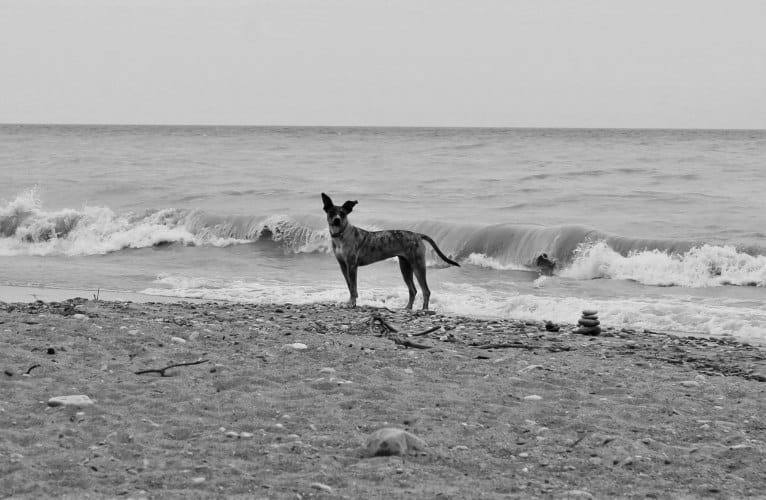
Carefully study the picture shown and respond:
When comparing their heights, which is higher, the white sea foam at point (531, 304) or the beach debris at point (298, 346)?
the beach debris at point (298, 346)

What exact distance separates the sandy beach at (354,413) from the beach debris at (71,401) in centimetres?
5

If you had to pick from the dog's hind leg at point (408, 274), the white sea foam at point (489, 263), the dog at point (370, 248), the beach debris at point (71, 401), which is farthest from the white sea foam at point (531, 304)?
the beach debris at point (71, 401)

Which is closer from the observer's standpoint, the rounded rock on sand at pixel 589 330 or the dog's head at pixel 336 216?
the rounded rock on sand at pixel 589 330

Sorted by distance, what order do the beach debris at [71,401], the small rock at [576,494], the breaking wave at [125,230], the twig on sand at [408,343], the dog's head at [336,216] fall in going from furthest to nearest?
the breaking wave at [125,230] < the dog's head at [336,216] < the twig on sand at [408,343] < the beach debris at [71,401] < the small rock at [576,494]

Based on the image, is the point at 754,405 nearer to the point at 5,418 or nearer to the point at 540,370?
the point at 540,370

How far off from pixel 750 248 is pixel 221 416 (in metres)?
14.2

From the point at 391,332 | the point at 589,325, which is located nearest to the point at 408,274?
Answer: the point at 589,325

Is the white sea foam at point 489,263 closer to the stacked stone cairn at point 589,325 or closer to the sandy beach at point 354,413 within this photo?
the stacked stone cairn at point 589,325

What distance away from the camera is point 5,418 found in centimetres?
529

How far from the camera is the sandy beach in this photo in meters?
4.49

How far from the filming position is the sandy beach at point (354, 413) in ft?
14.7

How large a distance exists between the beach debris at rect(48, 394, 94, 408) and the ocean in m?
7.14

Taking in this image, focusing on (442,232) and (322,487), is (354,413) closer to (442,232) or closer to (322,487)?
(322,487)

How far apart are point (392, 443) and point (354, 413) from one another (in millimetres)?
779
